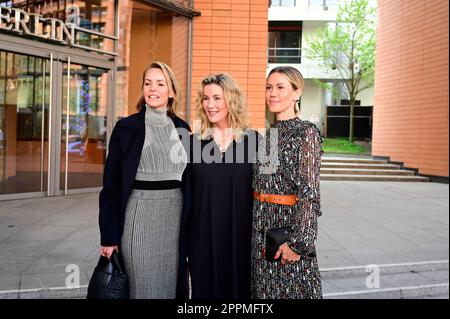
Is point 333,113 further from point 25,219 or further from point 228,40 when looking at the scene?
point 25,219

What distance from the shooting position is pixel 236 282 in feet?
7.96

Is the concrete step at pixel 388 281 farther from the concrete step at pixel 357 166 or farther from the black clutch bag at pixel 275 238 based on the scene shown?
the concrete step at pixel 357 166

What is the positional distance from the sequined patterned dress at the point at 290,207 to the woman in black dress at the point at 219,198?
108 millimetres

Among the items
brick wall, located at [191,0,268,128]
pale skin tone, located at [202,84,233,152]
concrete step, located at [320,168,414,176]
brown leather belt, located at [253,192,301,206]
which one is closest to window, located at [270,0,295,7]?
concrete step, located at [320,168,414,176]

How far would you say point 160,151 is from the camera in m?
2.50

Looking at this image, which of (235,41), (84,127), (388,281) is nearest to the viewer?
(388,281)

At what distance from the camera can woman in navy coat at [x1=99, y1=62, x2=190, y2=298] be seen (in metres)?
2.43

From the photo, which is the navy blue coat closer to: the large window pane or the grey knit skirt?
the grey knit skirt

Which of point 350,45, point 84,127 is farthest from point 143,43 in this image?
point 350,45

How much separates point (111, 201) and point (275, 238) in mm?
900

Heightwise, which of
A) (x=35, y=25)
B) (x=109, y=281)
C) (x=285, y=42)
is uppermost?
(x=285, y=42)

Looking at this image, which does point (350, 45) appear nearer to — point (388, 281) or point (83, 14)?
point (83, 14)

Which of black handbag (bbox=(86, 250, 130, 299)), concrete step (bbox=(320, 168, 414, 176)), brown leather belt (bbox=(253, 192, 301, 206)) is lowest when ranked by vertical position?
concrete step (bbox=(320, 168, 414, 176))

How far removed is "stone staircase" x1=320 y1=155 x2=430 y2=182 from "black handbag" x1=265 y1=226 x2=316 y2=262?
A: 1299 cm
